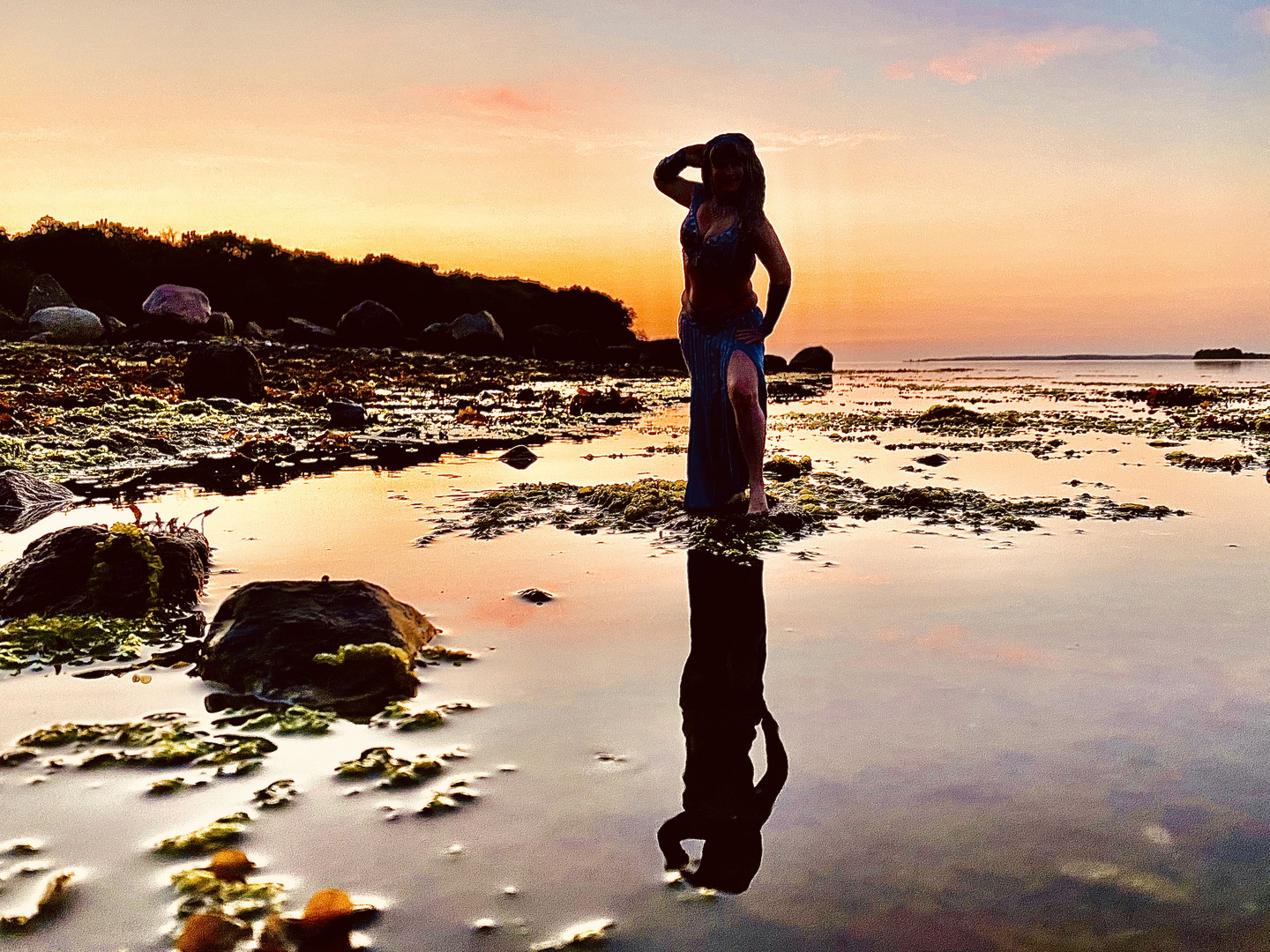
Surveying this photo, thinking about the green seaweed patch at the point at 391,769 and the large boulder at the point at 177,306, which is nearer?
the green seaweed patch at the point at 391,769

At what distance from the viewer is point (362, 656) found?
3363mm

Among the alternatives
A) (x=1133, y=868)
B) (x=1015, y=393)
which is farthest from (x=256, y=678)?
(x=1015, y=393)

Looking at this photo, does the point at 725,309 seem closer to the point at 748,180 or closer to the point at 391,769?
the point at 748,180

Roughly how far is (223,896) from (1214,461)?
10.5m

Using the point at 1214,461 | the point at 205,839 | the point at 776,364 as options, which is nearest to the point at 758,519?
the point at 205,839

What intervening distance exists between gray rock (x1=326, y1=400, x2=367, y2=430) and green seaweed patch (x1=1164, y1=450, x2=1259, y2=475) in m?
10.4

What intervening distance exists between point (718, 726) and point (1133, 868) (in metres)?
1.22

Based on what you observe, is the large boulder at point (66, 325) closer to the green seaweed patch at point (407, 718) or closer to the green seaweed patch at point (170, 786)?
the green seaweed patch at point (407, 718)

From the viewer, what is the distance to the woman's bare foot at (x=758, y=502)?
6.52 meters

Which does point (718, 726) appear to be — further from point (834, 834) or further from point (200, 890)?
point (200, 890)

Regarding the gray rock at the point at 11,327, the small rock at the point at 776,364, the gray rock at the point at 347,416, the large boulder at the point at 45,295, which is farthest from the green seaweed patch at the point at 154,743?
the small rock at the point at 776,364

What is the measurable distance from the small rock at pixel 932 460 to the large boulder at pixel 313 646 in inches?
299

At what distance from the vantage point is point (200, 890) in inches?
81.3

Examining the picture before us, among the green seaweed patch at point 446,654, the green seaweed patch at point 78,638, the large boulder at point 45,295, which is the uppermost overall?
the large boulder at point 45,295
